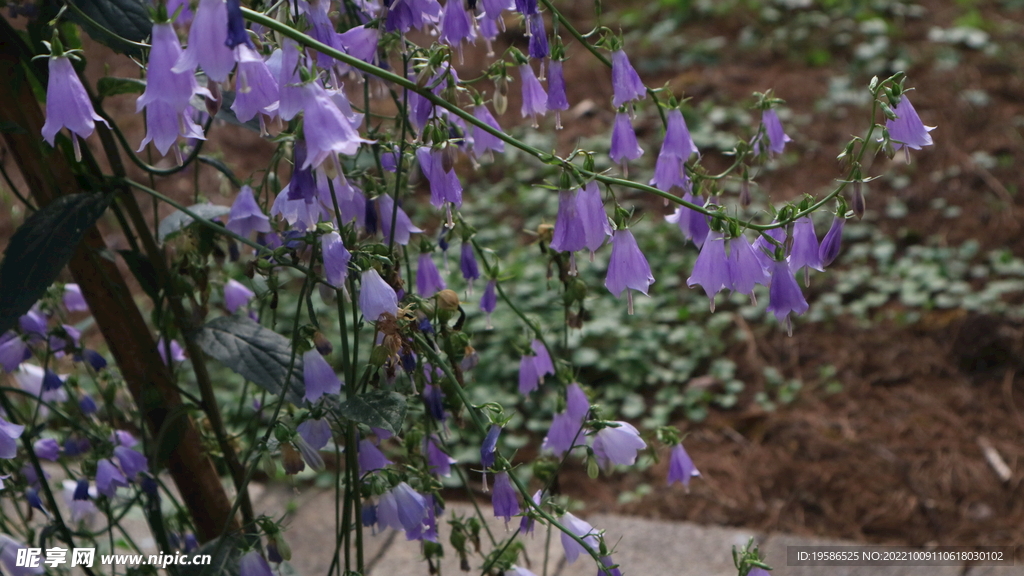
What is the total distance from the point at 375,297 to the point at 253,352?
0.38m

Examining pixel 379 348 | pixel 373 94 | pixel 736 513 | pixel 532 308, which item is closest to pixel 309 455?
pixel 379 348

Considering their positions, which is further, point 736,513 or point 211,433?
point 736,513

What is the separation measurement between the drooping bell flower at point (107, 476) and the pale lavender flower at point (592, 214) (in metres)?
0.89

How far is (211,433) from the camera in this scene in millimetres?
1650

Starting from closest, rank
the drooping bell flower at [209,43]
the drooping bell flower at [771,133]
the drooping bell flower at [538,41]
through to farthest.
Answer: the drooping bell flower at [209,43], the drooping bell flower at [538,41], the drooping bell flower at [771,133]

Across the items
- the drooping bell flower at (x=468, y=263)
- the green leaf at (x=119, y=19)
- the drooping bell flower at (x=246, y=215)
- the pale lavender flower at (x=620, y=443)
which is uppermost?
the green leaf at (x=119, y=19)

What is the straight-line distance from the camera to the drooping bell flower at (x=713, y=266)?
1.05m

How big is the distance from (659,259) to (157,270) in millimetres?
2426

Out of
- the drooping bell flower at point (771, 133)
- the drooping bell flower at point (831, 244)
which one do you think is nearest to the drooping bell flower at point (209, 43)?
the drooping bell flower at point (831, 244)

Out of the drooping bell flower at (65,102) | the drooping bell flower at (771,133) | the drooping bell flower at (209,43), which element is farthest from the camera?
the drooping bell flower at (771,133)

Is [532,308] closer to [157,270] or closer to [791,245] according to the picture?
[157,270]

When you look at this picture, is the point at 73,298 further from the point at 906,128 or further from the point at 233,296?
the point at 906,128

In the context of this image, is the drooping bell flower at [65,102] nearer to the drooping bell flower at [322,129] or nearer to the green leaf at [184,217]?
the drooping bell flower at [322,129]

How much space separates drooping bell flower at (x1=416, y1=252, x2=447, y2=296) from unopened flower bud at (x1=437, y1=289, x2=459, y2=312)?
0.61ft
